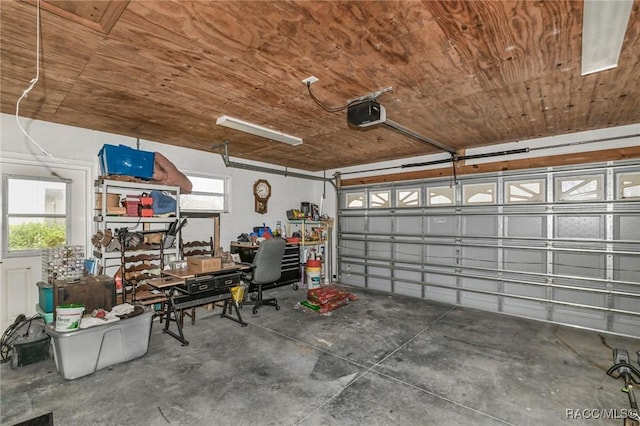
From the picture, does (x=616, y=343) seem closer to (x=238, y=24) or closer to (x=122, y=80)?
(x=238, y=24)

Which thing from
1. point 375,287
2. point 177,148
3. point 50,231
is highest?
point 177,148

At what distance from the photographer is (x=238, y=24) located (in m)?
1.72

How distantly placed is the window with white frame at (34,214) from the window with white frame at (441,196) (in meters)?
5.52

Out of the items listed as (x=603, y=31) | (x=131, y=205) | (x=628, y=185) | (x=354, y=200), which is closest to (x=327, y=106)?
(x=603, y=31)

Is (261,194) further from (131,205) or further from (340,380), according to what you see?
(340,380)

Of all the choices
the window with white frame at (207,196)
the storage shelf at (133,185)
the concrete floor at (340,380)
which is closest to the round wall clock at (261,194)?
the window with white frame at (207,196)

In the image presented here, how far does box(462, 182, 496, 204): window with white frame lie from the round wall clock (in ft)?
12.4

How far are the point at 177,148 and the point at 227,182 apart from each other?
105cm

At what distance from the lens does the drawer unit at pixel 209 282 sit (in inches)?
130

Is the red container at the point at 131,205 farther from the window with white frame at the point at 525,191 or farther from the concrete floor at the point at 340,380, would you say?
the window with white frame at the point at 525,191

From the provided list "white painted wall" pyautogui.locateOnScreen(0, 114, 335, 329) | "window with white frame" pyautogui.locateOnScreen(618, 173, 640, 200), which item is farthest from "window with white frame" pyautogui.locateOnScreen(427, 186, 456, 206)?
"white painted wall" pyautogui.locateOnScreen(0, 114, 335, 329)

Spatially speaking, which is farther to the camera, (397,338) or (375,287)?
(375,287)

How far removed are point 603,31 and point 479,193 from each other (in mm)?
3265

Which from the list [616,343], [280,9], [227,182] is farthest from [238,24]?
[616,343]
